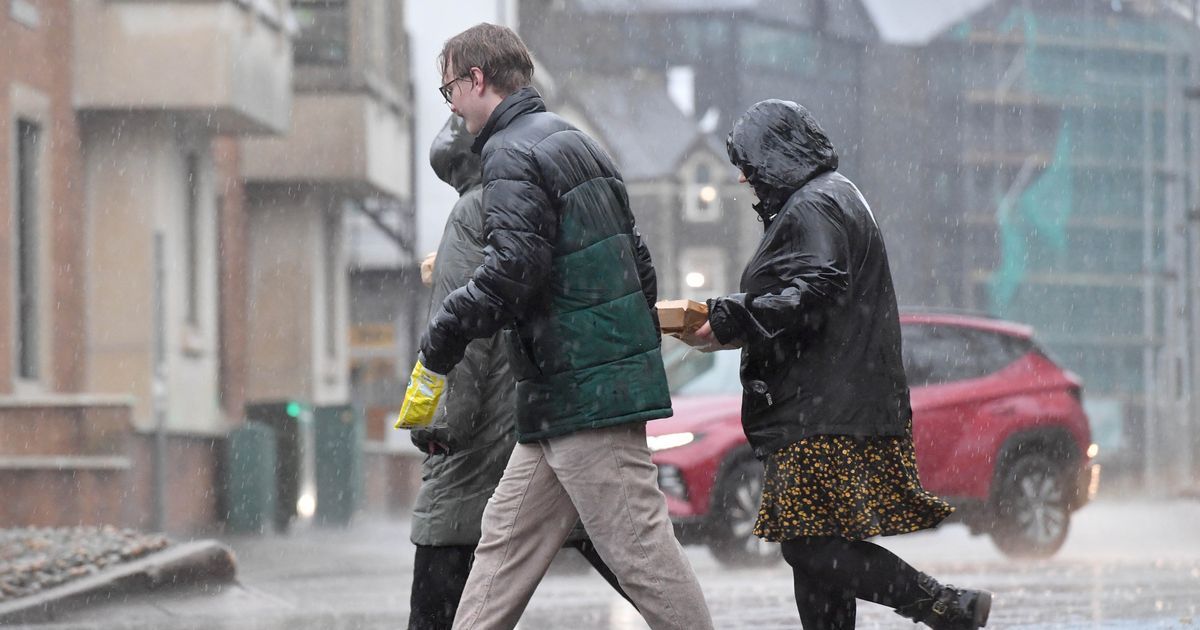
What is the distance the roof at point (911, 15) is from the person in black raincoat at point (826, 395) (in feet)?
260

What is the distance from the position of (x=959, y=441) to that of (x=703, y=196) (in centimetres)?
6254

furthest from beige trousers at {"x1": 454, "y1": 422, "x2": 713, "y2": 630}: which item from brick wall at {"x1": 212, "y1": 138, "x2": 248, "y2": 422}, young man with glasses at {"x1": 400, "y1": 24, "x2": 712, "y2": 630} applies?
brick wall at {"x1": 212, "y1": 138, "x2": 248, "y2": 422}

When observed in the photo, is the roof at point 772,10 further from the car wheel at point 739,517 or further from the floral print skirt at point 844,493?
the floral print skirt at point 844,493

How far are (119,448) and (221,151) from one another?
25.7 ft

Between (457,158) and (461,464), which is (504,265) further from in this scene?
(457,158)

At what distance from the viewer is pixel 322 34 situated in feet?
81.2

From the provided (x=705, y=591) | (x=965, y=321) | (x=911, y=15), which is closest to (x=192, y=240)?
(x=965, y=321)

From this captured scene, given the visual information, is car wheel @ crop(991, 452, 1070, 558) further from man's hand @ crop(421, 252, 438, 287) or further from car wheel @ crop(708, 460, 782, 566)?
man's hand @ crop(421, 252, 438, 287)

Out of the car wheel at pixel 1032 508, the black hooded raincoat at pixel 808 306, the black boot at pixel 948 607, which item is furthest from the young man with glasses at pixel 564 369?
the car wheel at pixel 1032 508

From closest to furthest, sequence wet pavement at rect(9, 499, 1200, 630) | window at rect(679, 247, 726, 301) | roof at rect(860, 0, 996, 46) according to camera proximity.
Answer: wet pavement at rect(9, 499, 1200, 630) < window at rect(679, 247, 726, 301) < roof at rect(860, 0, 996, 46)

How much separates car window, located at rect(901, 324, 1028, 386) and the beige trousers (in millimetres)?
7573

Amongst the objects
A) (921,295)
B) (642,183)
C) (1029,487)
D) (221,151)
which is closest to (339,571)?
(1029,487)

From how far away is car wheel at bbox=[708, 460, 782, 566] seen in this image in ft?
38.8

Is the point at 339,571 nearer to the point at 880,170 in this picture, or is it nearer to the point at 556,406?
the point at 556,406
